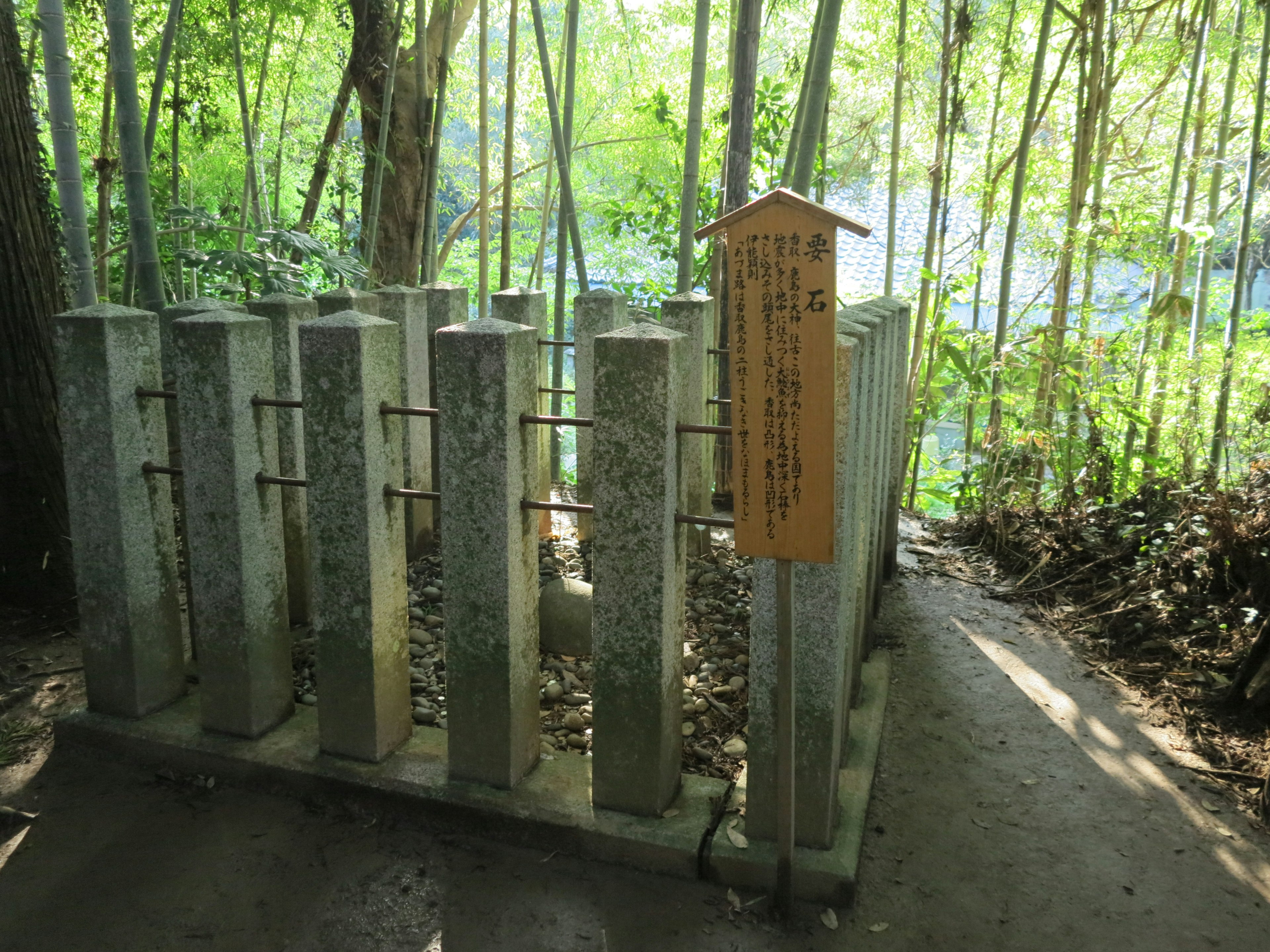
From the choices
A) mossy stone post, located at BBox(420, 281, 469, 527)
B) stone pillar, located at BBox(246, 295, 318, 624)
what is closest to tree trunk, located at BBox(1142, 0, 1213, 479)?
mossy stone post, located at BBox(420, 281, 469, 527)

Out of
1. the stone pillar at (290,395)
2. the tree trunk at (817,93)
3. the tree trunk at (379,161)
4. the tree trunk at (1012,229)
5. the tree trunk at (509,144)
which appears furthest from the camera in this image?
the tree trunk at (509,144)

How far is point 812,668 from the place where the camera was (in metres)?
2.33

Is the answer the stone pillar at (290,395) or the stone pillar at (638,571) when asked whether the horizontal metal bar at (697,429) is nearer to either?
the stone pillar at (638,571)

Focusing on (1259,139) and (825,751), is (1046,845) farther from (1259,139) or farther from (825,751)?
(1259,139)

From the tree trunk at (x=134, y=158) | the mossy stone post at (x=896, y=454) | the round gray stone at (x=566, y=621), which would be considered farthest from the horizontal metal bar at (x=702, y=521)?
the tree trunk at (x=134, y=158)

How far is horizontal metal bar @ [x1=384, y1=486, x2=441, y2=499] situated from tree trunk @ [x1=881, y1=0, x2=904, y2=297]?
3.92 meters

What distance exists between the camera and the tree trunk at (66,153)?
3.27 metres

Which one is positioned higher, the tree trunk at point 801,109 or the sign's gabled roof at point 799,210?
the tree trunk at point 801,109

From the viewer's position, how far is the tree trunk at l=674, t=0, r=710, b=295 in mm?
4266

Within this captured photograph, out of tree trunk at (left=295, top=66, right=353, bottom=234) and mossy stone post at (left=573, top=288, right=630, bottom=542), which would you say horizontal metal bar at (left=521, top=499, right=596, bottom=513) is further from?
tree trunk at (left=295, top=66, right=353, bottom=234)

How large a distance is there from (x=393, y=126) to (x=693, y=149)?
3.15 meters

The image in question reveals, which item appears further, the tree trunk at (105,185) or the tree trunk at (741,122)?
the tree trunk at (105,185)

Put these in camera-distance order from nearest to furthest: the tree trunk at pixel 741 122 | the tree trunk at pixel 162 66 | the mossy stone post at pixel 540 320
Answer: the tree trunk at pixel 162 66 → the mossy stone post at pixel 540 320 → the tree trunk at pixel 741 122

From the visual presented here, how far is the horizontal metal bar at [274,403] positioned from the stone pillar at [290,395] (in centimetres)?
58
